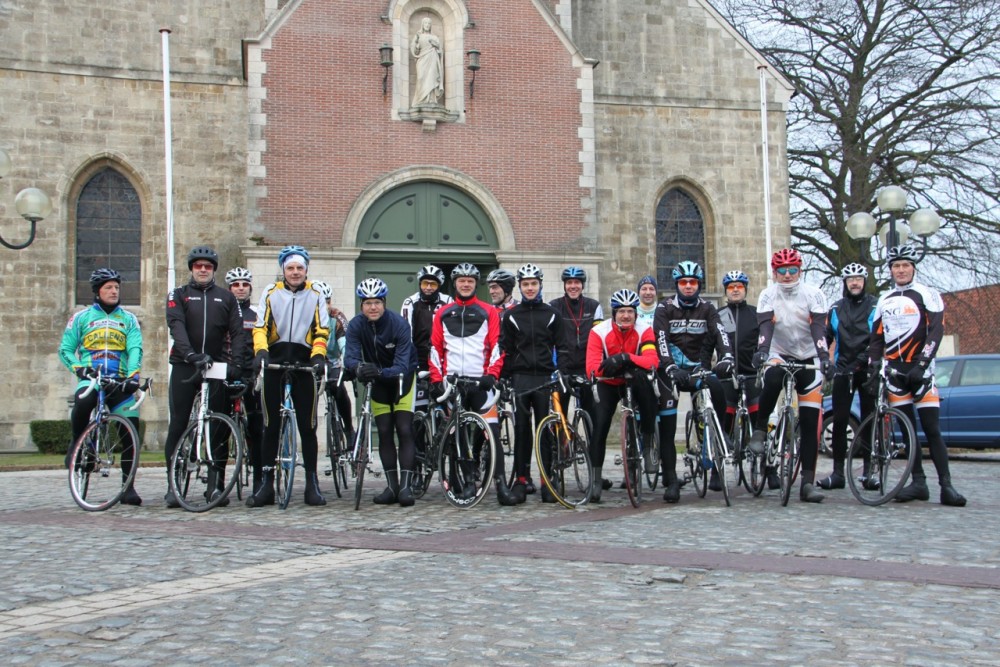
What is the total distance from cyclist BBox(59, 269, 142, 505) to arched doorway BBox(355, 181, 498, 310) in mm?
10313

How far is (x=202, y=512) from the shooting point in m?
9.49

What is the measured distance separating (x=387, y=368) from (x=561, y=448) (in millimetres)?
1598

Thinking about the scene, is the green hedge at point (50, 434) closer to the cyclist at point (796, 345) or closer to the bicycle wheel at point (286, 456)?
the bicycle wheel at point (286, 456)

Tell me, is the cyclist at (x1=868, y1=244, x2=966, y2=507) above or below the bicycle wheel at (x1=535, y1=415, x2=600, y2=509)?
above

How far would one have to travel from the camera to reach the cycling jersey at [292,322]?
9812 millimetres

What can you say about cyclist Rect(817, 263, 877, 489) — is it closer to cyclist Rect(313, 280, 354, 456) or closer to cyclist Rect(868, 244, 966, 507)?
cyclist Rect(868, 244, 966, 507)

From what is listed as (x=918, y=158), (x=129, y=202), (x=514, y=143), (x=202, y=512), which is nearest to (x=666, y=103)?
(x=514, y=143)

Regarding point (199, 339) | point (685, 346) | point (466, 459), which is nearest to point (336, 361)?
point (199, 339)

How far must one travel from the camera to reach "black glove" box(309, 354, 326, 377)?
9.57m

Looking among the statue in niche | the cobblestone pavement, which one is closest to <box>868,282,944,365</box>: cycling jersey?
the cobblestone pavement

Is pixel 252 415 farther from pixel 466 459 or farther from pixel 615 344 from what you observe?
pixel 615 344

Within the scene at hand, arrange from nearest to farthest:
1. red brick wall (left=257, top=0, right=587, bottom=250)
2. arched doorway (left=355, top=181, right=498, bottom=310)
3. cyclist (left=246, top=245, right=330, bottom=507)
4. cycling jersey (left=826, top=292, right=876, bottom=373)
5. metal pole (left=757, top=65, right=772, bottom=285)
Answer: cyclist (left=246, top=245, right=330, bottom=507) → cycling jersey (left=826, top=292, right=876, bottom=373) → red brick wall (left=257, top=0, right=587, bottom=250) → arched doorway (left=355, top=181, right=498, bottom=310) → metal pole (left=757, top=65, right=772, bottom=285)

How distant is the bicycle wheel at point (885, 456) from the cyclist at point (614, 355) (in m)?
1.79

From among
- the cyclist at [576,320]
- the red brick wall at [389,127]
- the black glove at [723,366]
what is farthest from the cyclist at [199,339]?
the red brick wall at [389,127]
